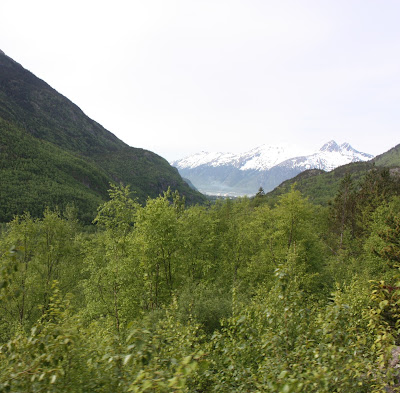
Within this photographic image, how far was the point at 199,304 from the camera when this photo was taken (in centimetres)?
1653

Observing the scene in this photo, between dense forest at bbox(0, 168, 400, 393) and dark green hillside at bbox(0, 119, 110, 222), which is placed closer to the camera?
dense forest at bbox(0, 168, 400, 393)

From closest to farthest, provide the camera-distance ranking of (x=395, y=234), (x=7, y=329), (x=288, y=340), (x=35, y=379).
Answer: (x=35, y=379), (x=288, y=340), (x=395, y=234), (x=7, y=329)

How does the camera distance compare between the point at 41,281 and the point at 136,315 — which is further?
the point at 41,281

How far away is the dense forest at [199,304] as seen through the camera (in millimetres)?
4383

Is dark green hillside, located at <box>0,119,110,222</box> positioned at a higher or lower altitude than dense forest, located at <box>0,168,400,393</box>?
higher

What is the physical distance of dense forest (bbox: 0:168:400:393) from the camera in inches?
173

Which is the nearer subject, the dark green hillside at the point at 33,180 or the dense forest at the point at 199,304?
the dense forest at the point at 199,304

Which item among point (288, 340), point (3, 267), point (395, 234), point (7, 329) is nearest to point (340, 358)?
point (288, 340)

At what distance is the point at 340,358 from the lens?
15.3 feet

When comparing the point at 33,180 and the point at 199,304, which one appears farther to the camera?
the point at 33,180

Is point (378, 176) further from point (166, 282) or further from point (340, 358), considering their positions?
point (340, 358)

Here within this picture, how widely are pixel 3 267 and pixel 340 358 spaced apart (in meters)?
6.30

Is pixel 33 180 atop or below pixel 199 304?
atop

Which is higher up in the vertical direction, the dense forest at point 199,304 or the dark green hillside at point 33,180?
the dark green hillside at point 33,180
